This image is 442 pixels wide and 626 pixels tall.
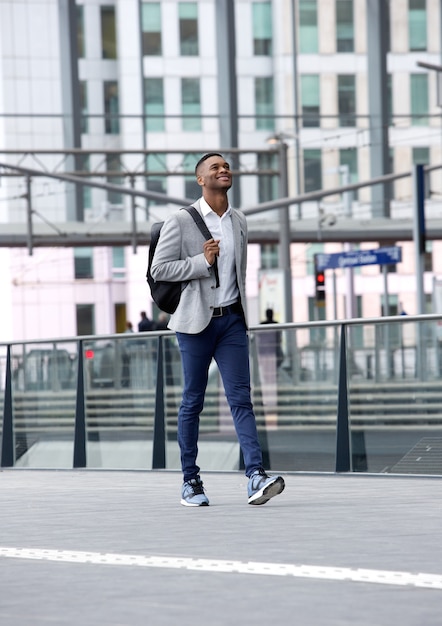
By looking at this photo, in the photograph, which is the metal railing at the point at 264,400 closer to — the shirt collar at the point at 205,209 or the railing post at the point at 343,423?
the railing post at the point at 343,423

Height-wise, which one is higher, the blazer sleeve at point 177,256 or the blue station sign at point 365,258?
the blue station sign at point 365,258

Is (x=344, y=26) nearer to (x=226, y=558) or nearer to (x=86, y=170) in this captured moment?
(x=86, y=170)

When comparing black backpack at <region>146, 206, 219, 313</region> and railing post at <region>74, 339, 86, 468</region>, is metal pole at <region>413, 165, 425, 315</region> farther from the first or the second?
black backpack at <region>146, 206, 219, 313</region>

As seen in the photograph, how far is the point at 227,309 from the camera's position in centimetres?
806

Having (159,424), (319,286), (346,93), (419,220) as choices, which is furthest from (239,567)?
(346,93)

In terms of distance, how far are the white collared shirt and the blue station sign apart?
2303 cm

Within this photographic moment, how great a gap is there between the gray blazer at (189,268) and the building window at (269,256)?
56.5 meters

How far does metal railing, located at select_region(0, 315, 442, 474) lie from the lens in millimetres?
10453

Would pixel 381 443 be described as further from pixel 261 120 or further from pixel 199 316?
pixel 261 120

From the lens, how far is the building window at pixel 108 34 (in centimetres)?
6016

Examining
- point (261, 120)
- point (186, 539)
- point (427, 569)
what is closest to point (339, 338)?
point (186, 539)

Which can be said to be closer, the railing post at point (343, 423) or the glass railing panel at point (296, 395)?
the railing post at point (343, 423)

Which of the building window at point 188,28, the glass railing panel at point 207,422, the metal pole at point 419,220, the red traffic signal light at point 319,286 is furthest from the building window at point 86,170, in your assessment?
the glass railing panel at point 207,422

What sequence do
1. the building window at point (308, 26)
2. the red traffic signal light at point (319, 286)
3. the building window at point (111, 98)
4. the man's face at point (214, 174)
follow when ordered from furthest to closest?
the building window at point (308, 26), the building window at point (111, 98), the red traffic signal light at point (319, 286), the man's face at point (214, 174)
